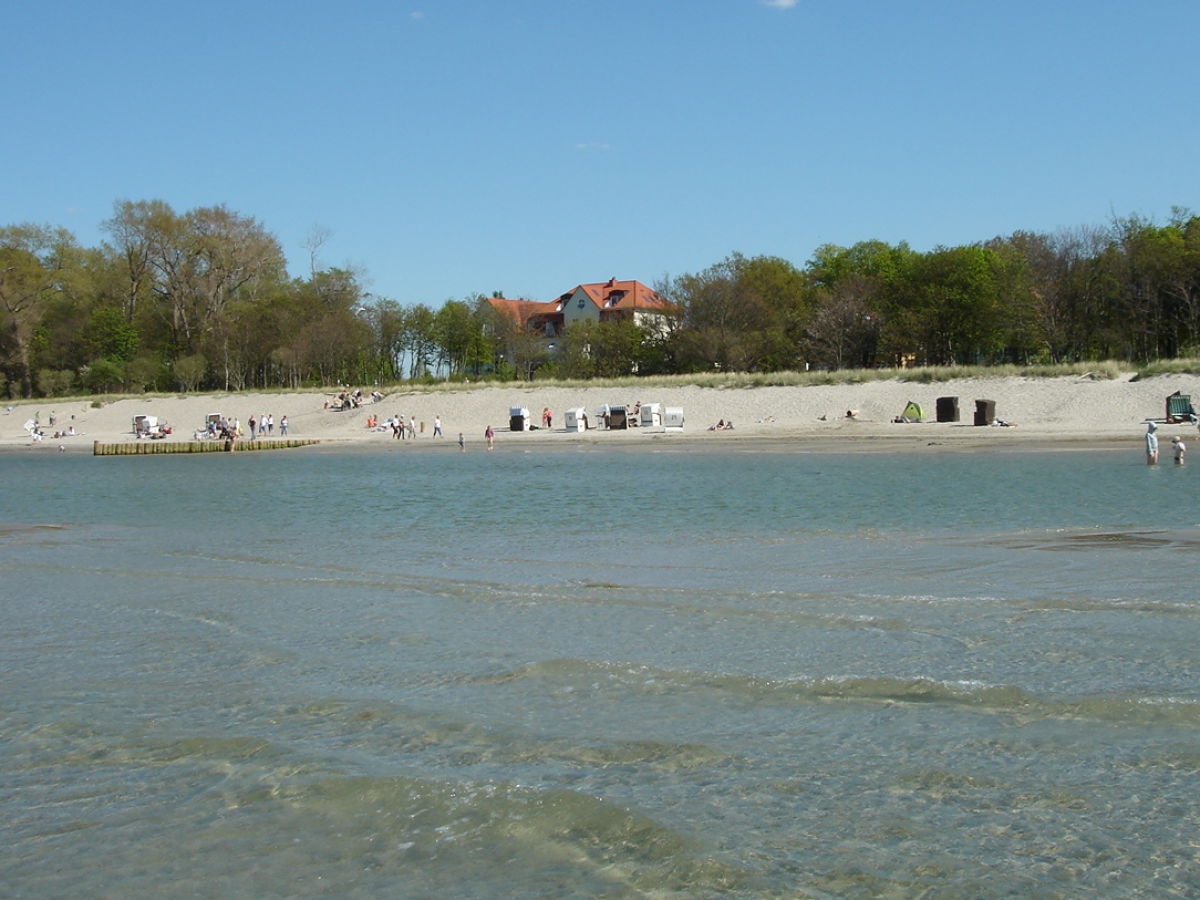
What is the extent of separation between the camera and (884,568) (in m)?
14.3

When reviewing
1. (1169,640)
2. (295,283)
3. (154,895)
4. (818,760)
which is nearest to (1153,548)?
(1169,640)

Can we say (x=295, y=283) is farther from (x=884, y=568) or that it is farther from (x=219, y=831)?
(x=219, y=831)

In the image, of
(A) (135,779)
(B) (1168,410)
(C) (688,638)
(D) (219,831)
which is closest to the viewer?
(D) (219,831)

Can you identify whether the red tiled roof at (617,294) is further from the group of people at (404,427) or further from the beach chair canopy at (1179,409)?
the beach chair canopy at (1179,409)

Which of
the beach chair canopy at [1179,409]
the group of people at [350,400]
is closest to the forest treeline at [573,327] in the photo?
the group of people at [350,400]

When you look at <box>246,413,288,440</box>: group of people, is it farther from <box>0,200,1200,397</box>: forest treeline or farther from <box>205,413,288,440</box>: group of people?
<box>0,200,1200,397</box>: forest treeline

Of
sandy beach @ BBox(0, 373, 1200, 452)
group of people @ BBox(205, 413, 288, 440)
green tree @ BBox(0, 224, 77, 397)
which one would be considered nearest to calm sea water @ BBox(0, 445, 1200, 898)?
sandy beach @ BBox(0, 373, 1200, 452)

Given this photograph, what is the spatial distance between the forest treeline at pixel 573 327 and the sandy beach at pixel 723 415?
33.5 ft

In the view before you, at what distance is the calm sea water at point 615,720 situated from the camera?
215 inches

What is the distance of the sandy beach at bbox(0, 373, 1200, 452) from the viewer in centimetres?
4531

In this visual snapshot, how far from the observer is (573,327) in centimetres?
9019

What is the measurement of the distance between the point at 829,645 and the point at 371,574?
7.48 m

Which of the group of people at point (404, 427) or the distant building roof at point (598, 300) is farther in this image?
the distant building roof at point (598, 300)

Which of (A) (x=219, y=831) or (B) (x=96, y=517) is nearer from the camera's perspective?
(A) (x=219, y=831)
